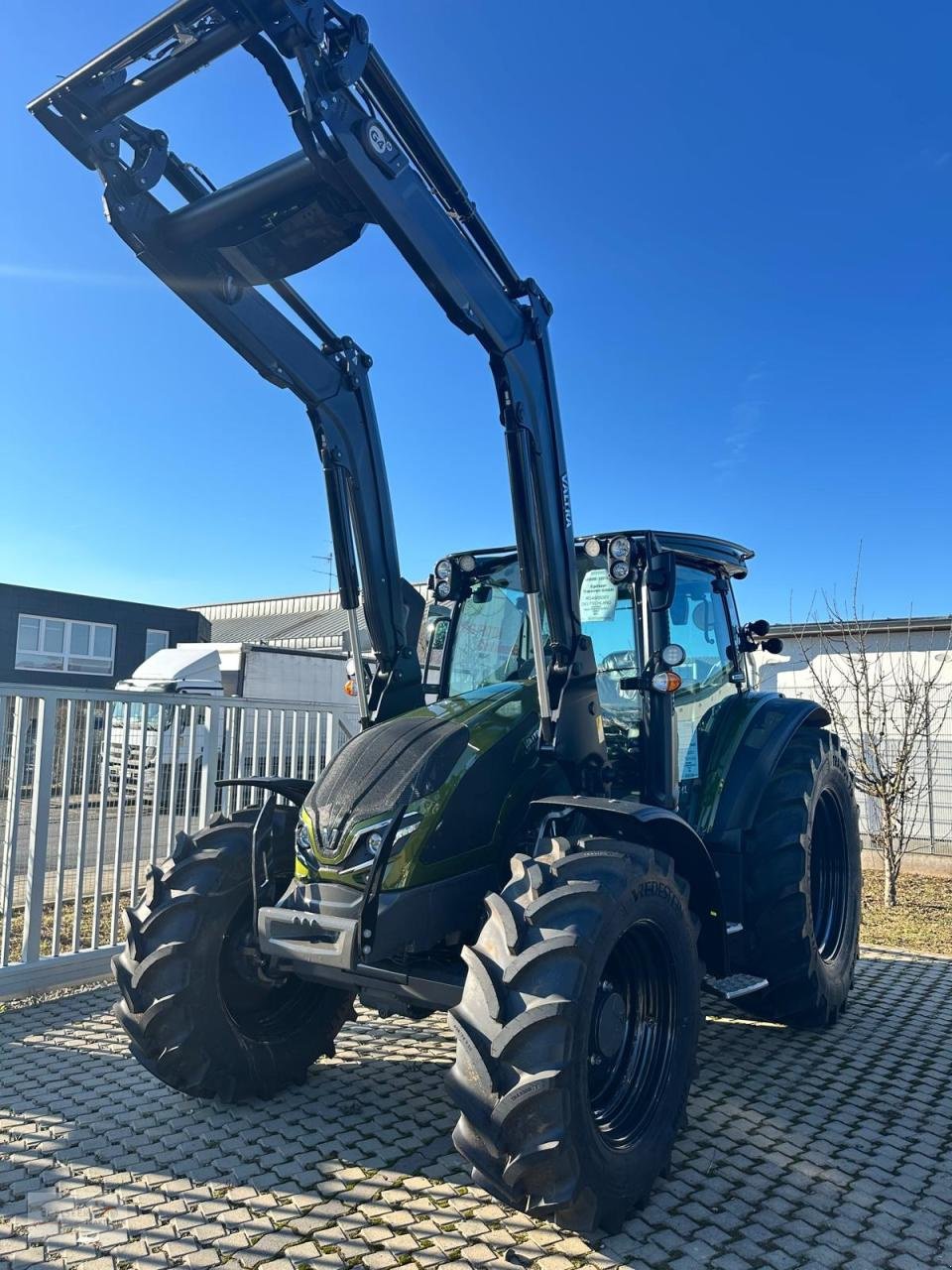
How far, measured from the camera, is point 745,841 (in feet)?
15.2

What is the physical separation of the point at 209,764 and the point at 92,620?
22433 mm

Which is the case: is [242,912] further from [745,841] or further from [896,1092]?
[896,1092]

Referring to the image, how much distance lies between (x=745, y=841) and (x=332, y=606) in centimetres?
3197

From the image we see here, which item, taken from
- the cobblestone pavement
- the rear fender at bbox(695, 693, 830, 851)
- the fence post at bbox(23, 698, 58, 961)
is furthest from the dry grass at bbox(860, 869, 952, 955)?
the fence post at bbox(23, 698, 58, 961)

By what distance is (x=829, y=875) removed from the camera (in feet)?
18.2

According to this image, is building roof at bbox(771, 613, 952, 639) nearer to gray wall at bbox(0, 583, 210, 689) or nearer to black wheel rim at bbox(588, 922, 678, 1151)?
black wheel rim at bbox(588, 922, 678, 1151)

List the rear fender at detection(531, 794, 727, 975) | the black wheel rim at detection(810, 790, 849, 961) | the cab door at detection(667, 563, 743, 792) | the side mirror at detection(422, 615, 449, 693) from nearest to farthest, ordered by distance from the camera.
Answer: the rear fender at detection(531, 794, 727, 975), the cab door at detection(667, 563, 743, 792), the side mirror at detection(422, 615, 449, 693), the black wheel rim at detection(810, 790, 849, 961)

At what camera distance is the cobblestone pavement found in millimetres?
2814

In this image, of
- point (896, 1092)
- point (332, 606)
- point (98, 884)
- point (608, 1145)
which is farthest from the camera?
point (332, 606)


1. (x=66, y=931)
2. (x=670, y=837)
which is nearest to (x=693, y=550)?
(x=670, y=837)

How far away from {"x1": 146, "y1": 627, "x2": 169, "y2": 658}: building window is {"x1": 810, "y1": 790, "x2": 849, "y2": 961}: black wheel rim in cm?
2552

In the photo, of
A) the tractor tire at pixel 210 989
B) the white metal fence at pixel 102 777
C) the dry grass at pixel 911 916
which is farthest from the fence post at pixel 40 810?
the dry grass at pixel 911 916

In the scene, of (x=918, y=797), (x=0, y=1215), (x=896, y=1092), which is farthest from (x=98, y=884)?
(x=918, y=797)

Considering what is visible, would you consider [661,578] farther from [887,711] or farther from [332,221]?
[887,711]
